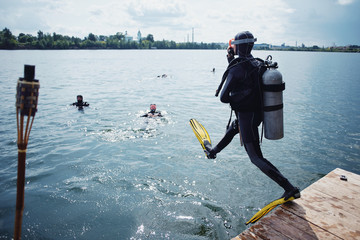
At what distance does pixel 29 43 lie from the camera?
490 feet

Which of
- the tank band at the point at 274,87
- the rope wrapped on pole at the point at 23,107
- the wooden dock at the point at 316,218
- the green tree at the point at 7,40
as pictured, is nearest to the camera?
the rope wrapped on pole at the point at 23,107

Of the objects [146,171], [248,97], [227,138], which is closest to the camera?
[248,97]

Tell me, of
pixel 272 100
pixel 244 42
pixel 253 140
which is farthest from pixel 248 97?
pixel 244 42

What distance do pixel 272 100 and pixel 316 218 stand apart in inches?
79.5

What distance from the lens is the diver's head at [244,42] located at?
3961 mm

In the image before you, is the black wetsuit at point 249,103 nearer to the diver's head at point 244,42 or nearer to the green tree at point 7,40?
the diver's head at point 244,42

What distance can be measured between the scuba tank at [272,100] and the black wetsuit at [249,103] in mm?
152

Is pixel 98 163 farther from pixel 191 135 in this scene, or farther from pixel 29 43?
pixel 29 43

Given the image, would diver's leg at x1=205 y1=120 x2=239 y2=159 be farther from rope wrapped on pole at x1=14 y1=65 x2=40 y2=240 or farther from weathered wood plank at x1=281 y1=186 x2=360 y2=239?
rope wrapped on pole at x1=14 y1=65 x2=40 y2=240

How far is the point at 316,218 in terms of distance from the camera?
3787 mm

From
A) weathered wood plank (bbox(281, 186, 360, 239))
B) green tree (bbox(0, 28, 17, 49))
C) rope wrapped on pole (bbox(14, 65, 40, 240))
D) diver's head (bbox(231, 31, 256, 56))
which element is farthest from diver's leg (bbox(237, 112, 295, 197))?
green tree (bbox(0, 28, 17, 49))

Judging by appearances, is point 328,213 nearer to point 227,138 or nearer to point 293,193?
point 293,193

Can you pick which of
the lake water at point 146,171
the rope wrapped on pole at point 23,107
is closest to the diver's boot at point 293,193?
the lake water at point 146,171

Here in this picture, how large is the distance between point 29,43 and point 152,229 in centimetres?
17987
